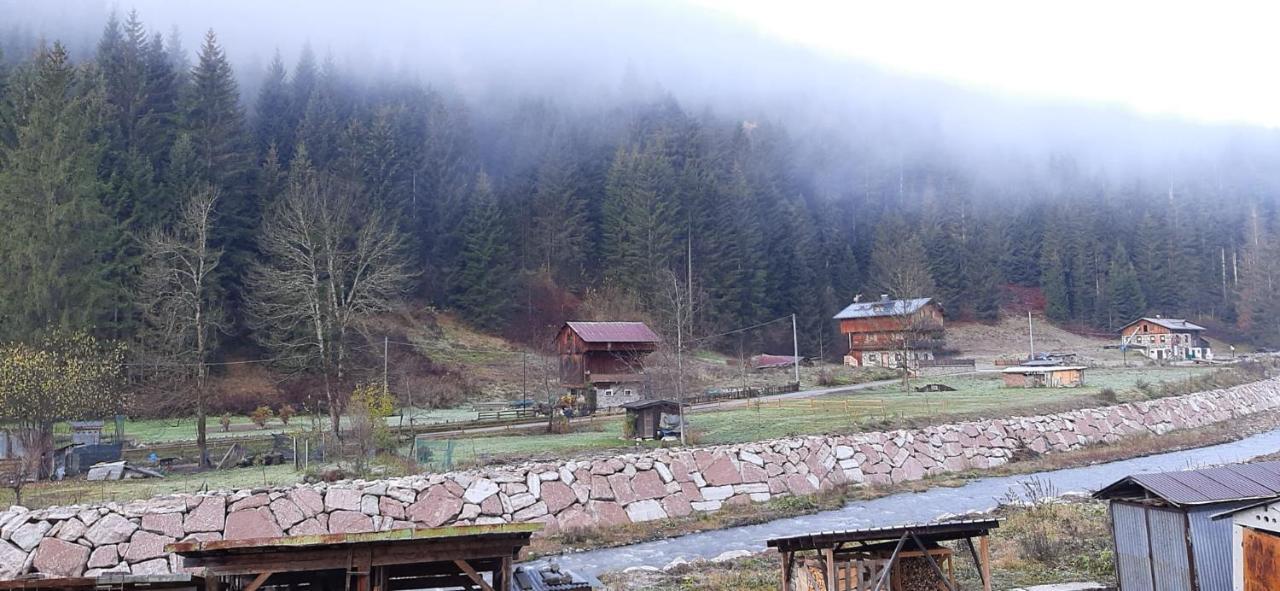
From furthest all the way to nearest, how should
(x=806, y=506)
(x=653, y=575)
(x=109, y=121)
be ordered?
(x=109, y=121)
(x=806, y=506)
(x=653, y=575)

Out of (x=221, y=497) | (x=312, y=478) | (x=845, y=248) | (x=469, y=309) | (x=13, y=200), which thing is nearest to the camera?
(x=221, y=497)

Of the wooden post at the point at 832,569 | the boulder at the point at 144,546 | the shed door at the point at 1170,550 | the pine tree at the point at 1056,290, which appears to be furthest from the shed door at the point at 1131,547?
the pine tree at the point at 1056,290

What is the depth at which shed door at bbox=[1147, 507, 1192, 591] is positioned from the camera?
545 inches

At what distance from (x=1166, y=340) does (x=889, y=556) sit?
286ft

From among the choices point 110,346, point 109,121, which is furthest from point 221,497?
point 109,121

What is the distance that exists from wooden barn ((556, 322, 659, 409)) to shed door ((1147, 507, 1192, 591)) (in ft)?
126

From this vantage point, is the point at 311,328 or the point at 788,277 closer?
the point at 311,328

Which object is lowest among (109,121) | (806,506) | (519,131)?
(806,506)

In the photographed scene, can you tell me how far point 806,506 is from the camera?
29.3 m

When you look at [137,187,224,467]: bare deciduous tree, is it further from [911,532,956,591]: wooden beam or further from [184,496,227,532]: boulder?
[911,532,956,591]: wooden beam

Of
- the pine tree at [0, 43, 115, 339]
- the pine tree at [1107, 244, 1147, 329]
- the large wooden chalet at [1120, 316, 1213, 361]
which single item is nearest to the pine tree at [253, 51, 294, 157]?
the pine tree at [0, 43, 115, 339]

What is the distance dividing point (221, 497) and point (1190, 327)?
91076 mm

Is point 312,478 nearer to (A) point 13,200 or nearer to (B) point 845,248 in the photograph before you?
(A) point 13,200

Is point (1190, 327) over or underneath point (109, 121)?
underneath
